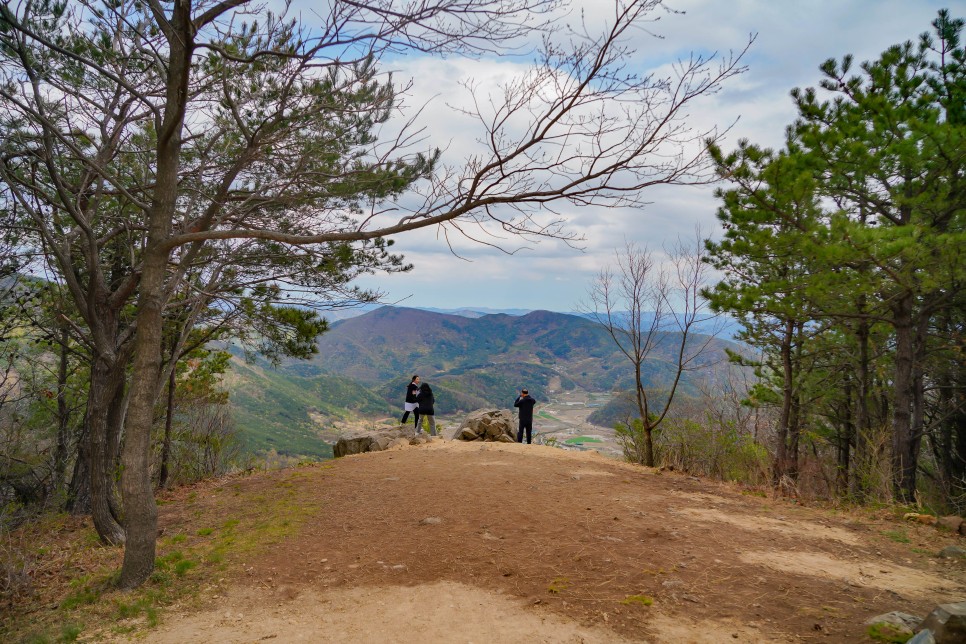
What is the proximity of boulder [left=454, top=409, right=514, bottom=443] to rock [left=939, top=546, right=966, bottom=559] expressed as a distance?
9.83m

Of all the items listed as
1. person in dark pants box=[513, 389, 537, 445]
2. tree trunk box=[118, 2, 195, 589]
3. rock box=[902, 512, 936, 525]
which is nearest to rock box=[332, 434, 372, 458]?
person in dark pants box=[513, 389, 537, 445]

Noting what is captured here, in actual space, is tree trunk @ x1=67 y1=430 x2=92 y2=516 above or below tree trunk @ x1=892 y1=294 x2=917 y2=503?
below

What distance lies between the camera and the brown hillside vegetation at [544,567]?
3.62m

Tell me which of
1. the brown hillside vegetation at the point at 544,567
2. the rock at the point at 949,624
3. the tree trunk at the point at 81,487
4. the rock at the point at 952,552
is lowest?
the tree trunk at the point at 81,487

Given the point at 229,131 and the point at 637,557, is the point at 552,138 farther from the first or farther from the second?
the point at 229,131

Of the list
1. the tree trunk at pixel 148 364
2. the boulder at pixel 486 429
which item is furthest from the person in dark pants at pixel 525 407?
the tree trunk at pixel 148 364

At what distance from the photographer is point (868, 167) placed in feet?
29.8

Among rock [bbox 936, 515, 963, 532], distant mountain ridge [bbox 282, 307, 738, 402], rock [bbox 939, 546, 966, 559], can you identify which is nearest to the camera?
rock [bbox 939, 546, 966, 559]

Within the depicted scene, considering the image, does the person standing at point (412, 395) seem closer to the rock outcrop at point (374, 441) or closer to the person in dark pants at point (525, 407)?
the rock outcrop at point (374, 441)

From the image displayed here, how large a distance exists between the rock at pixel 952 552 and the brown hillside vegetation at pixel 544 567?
178 millimetres

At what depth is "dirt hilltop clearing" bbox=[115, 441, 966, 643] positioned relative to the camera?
142 inches

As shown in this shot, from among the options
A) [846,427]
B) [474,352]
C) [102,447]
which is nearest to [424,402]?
[102,447]

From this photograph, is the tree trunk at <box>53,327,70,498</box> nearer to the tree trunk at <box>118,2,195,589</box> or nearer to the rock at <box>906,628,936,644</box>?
the tree trunk at <box>118,2,195,589</box>

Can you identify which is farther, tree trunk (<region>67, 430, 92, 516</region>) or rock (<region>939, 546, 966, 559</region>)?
tree trunk (<region>67, 430, 92, 516</region>)
